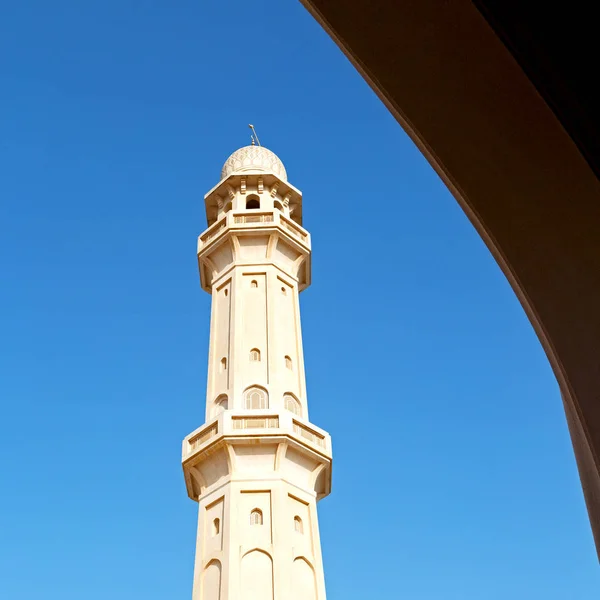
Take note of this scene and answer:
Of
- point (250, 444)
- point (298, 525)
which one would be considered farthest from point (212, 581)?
point (250, 444)

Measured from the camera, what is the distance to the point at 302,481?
15.0 metres

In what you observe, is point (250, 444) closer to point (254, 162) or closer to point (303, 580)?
point (303, 580)

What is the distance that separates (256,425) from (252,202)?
7.22 meters

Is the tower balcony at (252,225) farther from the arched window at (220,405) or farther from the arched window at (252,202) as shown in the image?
the arched window at (220,405)

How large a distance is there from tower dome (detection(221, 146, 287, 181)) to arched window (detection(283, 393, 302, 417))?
21.1 ft

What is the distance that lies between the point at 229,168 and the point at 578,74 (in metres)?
19.7

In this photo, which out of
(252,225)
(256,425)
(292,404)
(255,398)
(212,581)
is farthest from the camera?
(252,225)

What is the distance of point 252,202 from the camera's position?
20438 millimetres

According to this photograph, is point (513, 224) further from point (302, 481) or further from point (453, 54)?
point (302, 481)

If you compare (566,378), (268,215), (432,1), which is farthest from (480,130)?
(268,215)

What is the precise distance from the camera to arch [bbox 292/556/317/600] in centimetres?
1361

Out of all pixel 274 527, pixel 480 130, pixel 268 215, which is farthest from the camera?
pixel 268 215

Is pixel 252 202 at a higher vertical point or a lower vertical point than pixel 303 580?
higher

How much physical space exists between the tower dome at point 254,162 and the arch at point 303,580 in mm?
9775
